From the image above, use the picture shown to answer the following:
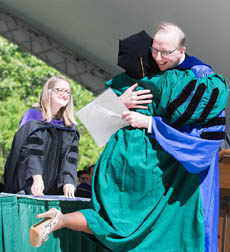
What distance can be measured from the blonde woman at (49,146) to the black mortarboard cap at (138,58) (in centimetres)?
126

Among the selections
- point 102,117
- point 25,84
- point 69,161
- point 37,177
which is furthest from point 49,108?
point 25,84

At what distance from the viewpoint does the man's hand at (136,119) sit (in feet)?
8.77

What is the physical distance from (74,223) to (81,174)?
5.40 meters

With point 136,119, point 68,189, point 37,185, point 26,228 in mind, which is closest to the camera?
point 136,119

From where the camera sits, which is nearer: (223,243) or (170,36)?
(170,36)

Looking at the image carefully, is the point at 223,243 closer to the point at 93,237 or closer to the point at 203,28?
the point at 93,237

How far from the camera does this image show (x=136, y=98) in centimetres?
274

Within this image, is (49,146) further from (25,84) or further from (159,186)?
(25,84)

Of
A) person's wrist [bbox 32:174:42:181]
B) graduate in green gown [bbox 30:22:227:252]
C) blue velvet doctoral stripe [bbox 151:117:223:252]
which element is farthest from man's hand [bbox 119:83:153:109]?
person's wrist [bbox 32:174:42:181]

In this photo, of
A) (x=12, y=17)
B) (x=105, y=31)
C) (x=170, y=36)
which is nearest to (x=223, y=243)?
(x=170, y=36)

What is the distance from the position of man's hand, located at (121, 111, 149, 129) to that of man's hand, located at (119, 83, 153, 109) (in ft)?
0.24

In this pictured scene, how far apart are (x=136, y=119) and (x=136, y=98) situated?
0.47 feet

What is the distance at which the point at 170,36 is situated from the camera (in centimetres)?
263

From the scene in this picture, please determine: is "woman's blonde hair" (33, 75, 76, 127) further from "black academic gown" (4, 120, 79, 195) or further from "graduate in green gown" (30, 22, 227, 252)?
"graduate in green gown" (30, 22, 227, 252)
